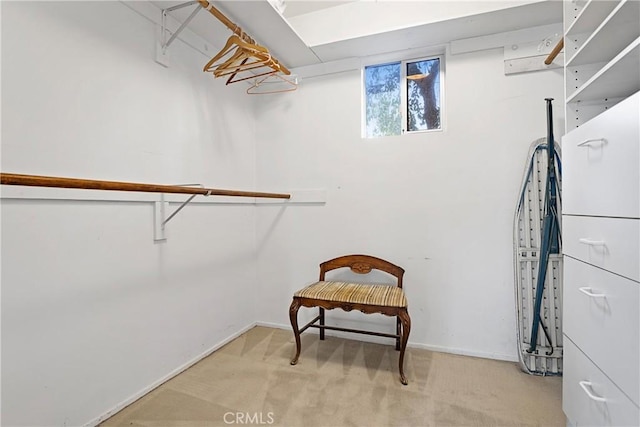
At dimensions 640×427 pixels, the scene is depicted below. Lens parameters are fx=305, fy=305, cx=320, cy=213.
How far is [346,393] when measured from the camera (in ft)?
5.80

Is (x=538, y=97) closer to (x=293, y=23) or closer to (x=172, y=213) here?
(x=293, y=23)

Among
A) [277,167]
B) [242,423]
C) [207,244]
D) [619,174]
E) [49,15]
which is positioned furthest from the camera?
[277,167]

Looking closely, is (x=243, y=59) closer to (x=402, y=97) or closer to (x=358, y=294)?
(x=402, y=97)

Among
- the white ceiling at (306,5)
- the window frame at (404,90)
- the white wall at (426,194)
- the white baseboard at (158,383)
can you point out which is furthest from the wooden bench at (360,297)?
the white ceiling at (306,5)

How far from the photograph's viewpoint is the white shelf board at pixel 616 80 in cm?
106

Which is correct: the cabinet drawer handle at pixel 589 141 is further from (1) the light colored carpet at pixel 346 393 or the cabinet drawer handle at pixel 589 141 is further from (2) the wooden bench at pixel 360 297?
(1) the light colored carpet at pixel 346 393

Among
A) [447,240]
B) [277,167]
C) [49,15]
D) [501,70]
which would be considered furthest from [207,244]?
[501,70]

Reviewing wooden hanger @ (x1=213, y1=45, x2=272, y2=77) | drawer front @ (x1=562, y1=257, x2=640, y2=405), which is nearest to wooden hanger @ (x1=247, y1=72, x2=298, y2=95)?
wooden hanger @ (x1=213, y1=45, x2=272, y2=77)

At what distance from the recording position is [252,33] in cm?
219

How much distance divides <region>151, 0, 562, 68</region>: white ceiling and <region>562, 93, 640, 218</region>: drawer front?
1101mm

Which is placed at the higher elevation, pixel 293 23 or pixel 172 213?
pixel 293 23

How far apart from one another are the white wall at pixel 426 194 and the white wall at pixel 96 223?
0.69 m

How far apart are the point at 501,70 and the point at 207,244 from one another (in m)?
2.48

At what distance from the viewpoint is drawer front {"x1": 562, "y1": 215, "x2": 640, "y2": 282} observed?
0.96 meters
